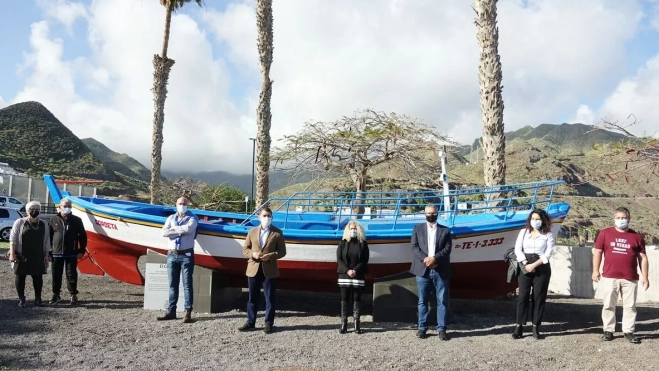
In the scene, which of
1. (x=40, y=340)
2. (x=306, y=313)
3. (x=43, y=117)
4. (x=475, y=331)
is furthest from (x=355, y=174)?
(x=43, y=117)

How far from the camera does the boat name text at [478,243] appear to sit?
8523 mm

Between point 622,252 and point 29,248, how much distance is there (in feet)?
27.6

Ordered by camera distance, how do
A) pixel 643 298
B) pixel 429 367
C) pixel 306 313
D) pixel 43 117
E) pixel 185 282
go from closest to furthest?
pixel 429 367 < pixel 185 282 < pixel 306 313 < pixel 643 298 < pixel 43 117

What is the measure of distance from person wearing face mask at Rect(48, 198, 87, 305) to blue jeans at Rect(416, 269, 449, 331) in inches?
208

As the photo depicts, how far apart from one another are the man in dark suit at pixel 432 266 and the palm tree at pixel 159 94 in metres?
14.4

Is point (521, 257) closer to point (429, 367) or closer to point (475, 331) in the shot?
point (475, 331)

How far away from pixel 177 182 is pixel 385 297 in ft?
61.1

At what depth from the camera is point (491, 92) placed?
10500 mm

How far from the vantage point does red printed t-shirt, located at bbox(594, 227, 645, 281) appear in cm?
693

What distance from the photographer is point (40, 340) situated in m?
6.50

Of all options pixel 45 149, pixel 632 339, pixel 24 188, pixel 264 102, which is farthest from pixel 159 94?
pixel 45 149

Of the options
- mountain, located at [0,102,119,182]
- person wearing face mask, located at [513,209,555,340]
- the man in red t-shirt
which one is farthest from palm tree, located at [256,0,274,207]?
mountain, located at [0,102,119,182]

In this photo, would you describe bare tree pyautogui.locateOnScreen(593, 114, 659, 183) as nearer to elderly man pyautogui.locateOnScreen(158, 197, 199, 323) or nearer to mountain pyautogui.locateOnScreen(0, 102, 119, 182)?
elderly man pyautogui.locateOnScreen(158, 197, 199, 323)

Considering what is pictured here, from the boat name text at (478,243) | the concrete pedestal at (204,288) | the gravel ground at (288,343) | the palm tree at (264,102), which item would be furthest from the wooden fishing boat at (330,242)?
the palm tree at (264,102)
